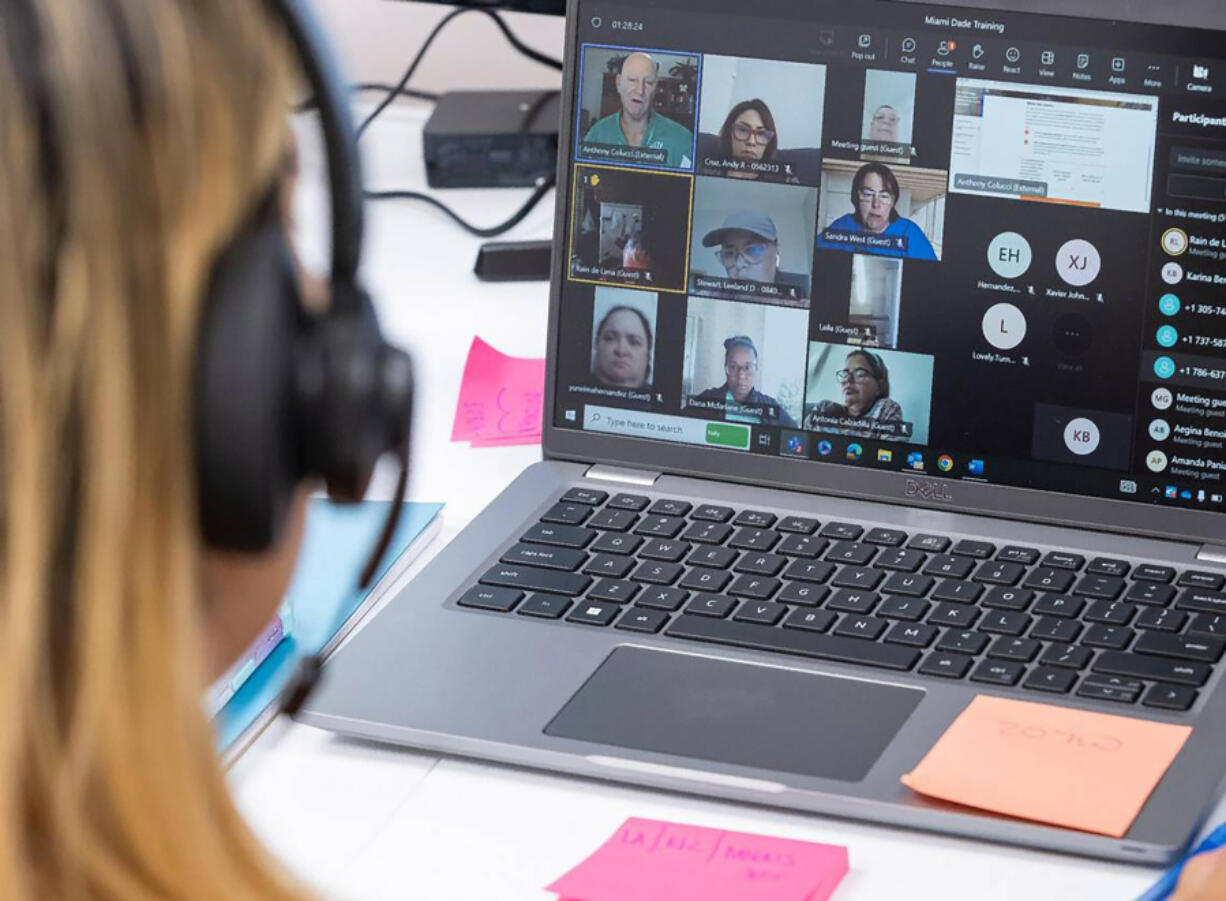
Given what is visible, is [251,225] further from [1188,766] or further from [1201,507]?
[1201,507]

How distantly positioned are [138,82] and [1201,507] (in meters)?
0.67

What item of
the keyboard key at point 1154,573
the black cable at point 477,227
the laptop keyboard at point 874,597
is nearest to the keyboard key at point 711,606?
Answer: the laptop keyboard at point 874,597

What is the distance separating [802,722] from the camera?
0.77m

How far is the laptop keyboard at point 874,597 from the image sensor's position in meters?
0.81

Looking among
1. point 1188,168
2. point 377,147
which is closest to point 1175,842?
point 1188,168

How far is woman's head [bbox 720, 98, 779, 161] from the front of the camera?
97 cm

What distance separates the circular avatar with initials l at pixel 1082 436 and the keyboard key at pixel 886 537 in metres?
0.10

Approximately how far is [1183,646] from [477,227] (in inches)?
30.5

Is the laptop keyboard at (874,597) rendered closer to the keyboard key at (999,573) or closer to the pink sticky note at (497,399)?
the keyboard key at (999,573)

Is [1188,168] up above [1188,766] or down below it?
above

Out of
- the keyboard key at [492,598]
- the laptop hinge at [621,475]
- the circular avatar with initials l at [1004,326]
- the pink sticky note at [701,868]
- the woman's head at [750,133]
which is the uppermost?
the woman's head at [750,133]

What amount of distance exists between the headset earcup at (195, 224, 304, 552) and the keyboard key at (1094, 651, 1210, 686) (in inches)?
18.8

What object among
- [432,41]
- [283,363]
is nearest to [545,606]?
[283,363]

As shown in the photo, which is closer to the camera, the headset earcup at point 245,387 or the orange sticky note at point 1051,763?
the headset earcup at point 245,387
